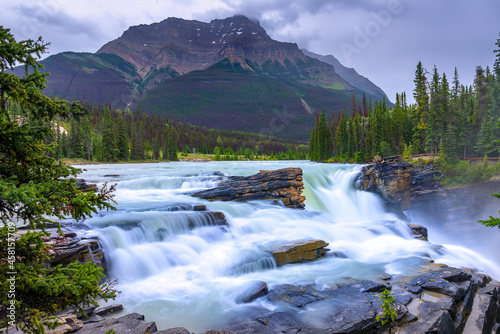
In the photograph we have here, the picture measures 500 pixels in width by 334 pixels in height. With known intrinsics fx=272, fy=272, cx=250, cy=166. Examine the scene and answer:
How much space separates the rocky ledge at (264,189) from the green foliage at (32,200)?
63.3 feet

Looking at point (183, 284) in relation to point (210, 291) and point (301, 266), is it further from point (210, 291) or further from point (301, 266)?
point (301, 266)

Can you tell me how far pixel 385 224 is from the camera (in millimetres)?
20750

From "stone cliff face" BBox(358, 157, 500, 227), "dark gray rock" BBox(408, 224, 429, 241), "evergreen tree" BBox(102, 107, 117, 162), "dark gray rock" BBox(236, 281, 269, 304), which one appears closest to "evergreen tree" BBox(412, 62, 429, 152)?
"stone cliff face" BBox(358, 157, 500, 227)

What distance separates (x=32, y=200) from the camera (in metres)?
3.40

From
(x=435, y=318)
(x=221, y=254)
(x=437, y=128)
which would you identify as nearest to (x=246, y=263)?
(x=221, y=254)

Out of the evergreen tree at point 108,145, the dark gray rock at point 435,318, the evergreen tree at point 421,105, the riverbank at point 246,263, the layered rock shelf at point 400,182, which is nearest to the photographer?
the dark gray rock at point 435,318

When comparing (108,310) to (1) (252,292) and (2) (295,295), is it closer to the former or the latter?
(1) (252,292)

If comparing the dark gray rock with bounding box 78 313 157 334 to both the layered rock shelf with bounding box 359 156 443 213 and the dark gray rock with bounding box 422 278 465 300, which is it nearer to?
the dark gray rock with bounding box 422 278 465 300

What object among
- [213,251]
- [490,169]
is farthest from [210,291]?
[490,169]

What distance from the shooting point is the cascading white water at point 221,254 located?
10484mm

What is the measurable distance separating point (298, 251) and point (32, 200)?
1299 cm

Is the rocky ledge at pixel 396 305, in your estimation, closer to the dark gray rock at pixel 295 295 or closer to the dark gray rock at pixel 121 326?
the dark gray rock at pixel 295 295

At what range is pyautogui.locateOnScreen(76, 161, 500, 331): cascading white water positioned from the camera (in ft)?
34.4

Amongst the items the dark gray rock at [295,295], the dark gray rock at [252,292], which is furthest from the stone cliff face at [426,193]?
the dark gray rock at [252,292]
